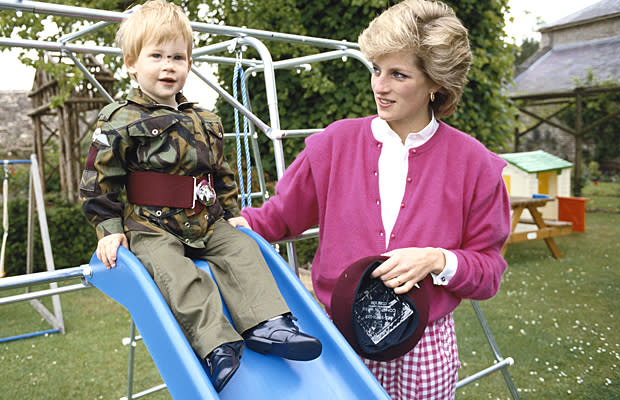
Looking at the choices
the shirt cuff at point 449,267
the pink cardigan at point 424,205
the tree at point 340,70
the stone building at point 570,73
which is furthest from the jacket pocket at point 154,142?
the tree at point 340,70

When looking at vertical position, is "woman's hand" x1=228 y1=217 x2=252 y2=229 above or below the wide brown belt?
below

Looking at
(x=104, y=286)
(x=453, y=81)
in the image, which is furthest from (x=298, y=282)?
(x=453, y=81)

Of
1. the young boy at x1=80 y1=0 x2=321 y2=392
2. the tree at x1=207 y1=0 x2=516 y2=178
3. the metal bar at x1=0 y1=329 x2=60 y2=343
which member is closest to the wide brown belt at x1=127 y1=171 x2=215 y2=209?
the young boy at x1=80 y1=0 x2=321 y2=392

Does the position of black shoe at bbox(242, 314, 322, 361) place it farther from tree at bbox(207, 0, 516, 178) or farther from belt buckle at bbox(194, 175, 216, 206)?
tree at bbox(207, 0, 516, 178)

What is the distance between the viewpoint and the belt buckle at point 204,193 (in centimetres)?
146

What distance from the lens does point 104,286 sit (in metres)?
1.38

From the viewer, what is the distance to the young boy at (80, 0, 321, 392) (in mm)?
1292

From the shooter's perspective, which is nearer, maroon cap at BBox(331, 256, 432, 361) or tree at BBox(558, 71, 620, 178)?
maroon cap at BBox(331, 256, 432, 361)

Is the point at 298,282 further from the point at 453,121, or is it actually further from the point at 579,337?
the point at 453,121

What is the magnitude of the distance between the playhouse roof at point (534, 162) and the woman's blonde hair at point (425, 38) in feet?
17.3

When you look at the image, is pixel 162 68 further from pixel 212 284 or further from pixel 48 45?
pixel 48 45

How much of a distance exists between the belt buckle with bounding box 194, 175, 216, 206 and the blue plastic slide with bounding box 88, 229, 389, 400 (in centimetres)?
25

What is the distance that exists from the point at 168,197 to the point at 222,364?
481 millimetres

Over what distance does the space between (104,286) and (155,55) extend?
61 centimetres
